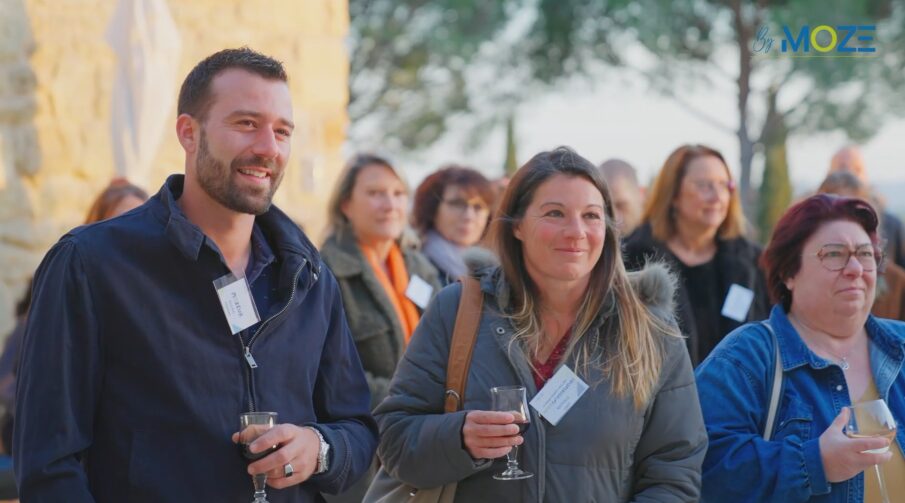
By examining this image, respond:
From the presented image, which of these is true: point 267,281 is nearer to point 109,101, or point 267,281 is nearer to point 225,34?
point 109,101

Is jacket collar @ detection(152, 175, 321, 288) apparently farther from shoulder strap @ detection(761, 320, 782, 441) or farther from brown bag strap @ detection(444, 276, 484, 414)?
shoulder strap @ detection(761, 320, 782, 441)

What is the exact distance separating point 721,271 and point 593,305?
227cm

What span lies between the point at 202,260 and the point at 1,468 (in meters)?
2.95

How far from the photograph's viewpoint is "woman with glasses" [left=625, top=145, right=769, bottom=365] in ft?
17.6

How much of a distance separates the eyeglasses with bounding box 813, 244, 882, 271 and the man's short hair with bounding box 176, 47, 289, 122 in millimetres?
1914

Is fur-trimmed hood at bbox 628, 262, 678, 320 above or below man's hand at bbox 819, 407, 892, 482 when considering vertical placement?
above

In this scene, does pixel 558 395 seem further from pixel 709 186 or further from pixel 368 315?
pixel 709 186

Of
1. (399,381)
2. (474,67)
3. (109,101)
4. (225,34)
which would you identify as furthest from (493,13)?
(399,381)

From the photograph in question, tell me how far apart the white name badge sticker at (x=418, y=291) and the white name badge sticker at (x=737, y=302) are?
56.3 inches

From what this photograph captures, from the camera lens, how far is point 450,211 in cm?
641

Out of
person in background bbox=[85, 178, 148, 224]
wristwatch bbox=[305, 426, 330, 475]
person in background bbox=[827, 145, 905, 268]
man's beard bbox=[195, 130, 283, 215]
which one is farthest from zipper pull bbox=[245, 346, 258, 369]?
person in background bbox=[827, 145, 905, 268]

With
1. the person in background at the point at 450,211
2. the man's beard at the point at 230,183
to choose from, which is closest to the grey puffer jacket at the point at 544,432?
the man's beard at the point at 230,183

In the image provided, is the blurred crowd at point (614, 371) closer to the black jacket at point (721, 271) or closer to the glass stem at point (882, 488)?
the glass stem at point (882, 488)

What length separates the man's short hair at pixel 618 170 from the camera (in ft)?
22.9
